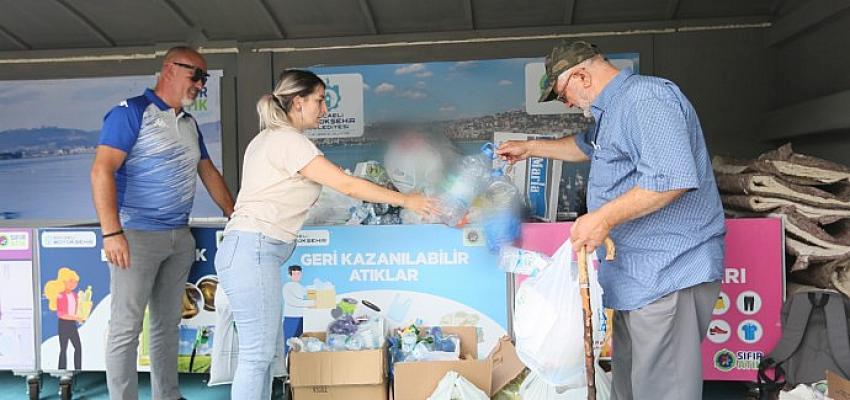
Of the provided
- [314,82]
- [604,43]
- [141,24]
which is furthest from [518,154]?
[141,24]

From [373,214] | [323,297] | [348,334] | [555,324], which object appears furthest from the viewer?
[373,214]

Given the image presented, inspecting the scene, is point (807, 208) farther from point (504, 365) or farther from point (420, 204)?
point (420, 204)

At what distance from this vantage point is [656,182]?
189cm

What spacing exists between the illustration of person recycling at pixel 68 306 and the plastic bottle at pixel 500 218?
228 cm

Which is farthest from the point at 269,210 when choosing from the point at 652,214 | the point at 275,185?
the point at 652,214

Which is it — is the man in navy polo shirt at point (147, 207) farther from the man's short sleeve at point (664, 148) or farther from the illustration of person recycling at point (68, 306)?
the man's short sleeve at point (664, 148)

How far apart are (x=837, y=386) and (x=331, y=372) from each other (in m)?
2.17

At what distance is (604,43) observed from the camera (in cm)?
535

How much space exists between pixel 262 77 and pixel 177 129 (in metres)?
2.67

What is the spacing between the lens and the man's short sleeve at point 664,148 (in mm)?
1874

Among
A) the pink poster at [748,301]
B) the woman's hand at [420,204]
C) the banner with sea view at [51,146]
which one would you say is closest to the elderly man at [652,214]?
the woman's hand at [420,204]

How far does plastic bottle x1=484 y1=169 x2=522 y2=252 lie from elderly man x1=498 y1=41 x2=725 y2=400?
1.16m

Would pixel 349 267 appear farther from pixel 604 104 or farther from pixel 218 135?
pixel 218 135

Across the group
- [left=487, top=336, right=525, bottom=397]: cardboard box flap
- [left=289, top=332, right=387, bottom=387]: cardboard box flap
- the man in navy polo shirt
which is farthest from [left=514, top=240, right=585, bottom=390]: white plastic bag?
the man in navy polo shirt
